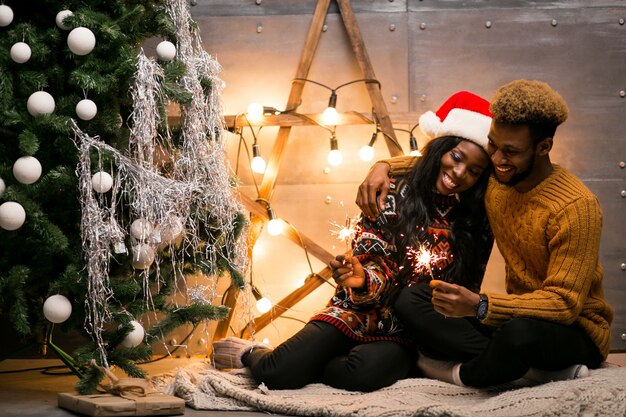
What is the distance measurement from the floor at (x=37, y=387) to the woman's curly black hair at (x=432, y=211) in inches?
29.0

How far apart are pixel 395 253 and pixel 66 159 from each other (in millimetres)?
1038

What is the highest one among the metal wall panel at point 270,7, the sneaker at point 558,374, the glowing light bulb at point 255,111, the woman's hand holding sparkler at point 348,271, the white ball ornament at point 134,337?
the metal wall panel at point 270,7

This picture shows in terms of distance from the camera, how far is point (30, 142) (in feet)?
6.73

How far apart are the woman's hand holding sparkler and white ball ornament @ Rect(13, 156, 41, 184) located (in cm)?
86

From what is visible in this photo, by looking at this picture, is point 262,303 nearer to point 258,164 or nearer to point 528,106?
point 258,164

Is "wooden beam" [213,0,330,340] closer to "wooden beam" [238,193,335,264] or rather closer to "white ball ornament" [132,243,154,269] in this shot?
"wooden beam" [238,193,335,264]

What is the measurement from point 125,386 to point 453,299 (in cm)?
87

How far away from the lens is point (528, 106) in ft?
7.15

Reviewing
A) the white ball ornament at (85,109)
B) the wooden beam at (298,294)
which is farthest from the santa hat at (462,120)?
the white ball ornament at (85,109)

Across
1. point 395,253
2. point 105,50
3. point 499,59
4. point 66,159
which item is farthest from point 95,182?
point 499,59

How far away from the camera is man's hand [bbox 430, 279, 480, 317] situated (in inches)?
82.2

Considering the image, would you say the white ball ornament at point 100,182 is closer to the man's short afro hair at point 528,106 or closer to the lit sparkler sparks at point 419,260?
the lit sparkler sparks at point 419,260

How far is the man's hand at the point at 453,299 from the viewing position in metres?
→ 2.09

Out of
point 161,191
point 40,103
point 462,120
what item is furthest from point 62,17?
point 462,120
